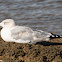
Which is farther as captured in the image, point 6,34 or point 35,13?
point 35,13

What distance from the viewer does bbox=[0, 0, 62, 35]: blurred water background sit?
10.8m

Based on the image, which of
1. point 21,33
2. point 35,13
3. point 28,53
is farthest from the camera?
point 35,13

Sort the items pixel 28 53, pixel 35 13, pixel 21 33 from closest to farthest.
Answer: pixel 28 53 → pixel 21 33 → pixel 35 13

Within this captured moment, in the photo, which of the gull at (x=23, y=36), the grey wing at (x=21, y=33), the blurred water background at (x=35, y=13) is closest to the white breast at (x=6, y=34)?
the gull at (x=23, y=36)

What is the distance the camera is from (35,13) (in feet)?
40.4

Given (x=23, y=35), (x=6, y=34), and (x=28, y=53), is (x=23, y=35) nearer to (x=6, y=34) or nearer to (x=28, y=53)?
(x=6, y=34)

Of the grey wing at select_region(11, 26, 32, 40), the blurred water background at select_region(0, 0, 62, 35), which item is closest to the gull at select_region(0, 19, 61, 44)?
the grey wing at select_region(11, 26, 32, 40)

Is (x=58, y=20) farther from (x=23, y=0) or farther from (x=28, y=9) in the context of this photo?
(x=23, y=0)

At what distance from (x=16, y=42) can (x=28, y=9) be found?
612 cm

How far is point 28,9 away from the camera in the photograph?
12.9 m

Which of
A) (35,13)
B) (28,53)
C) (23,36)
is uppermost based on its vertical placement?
(35,13)

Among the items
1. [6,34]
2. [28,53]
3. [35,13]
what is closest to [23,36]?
[6,34]

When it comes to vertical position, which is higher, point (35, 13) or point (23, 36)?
point (35, 13)

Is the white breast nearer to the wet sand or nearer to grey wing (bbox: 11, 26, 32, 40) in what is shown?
grey wing (bbox: 11, 26, 32, 40)
